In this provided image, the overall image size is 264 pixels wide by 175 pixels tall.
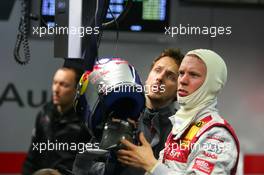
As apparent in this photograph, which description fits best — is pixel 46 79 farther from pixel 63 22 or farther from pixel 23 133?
pixel 63 22

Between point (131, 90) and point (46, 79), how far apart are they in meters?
1.20

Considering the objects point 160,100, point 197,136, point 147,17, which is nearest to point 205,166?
point 197,136

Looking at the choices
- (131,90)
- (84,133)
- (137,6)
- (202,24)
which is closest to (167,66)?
(131,90)

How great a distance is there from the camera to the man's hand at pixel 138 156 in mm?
1264

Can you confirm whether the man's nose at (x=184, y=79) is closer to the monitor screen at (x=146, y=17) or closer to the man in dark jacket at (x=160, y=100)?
the man in dark jacket at (x=160, y=100)

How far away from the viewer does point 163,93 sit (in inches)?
60.5

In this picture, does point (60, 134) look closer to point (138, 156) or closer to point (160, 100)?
point (160, 100)

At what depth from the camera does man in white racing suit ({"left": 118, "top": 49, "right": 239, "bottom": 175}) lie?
1203 mm

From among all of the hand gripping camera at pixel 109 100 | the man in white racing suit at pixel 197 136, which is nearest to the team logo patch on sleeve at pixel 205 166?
the man in white racing suit at pixel 197 136

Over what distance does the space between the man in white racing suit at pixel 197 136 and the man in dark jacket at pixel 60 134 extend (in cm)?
53

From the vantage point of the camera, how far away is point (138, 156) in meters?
1.29

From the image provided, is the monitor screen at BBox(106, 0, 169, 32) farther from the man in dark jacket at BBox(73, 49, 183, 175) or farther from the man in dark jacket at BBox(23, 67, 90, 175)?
the man in dark jacket at BBox(73, 49, 183, 175)

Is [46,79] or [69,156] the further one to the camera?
[46,79]

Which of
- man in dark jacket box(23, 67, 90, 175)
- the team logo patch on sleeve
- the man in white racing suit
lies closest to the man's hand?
the man in white racing suit
